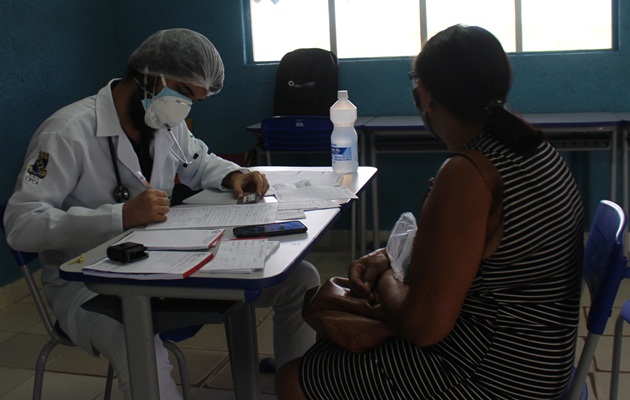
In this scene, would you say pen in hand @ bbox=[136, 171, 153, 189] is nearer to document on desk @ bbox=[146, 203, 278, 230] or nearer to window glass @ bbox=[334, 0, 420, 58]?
document on desk @ bbox=[146, 203, 278, 230]

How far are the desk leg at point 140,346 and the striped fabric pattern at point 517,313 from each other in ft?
1.44

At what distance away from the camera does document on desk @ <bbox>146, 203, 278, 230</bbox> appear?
1.65 metres

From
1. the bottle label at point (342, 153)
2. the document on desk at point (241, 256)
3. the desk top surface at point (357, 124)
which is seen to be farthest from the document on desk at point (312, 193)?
the desk top surface at point (357, 124)

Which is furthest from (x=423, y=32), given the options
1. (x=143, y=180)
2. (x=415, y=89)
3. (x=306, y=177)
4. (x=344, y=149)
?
(x=415, y=89)

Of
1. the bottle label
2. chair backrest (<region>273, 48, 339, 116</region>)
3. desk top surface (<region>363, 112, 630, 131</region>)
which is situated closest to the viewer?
the bottle label

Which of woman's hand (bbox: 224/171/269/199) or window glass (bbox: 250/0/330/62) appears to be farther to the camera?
window glass (bbox: 250/0/330/62)

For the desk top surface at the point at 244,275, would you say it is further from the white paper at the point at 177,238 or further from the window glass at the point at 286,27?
the window glass at the point at 286,27

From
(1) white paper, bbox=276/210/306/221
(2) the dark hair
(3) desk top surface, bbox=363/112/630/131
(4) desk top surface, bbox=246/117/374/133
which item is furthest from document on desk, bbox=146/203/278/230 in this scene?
(4) desk top surface, bbox=246/117/374/133

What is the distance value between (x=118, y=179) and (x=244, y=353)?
62 centimetres

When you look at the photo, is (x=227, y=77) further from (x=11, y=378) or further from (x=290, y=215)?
(x=290, y=215)

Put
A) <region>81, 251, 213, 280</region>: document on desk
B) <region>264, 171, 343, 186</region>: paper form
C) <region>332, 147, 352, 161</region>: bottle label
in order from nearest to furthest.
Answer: <region>81, 251, 213, 280</region>: document on desk < <region>264, 171, 343, 186</region>: paper form < <region>332, 147, 352, 161</region>: bottle label

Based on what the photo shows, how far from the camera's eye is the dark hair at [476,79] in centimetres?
117

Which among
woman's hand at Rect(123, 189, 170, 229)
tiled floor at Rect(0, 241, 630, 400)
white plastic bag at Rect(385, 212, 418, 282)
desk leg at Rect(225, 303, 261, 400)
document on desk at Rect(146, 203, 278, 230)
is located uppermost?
woman's hand at Rect(123, 189, 170, 229)

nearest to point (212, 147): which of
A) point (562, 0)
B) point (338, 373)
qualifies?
point (562, 0)
